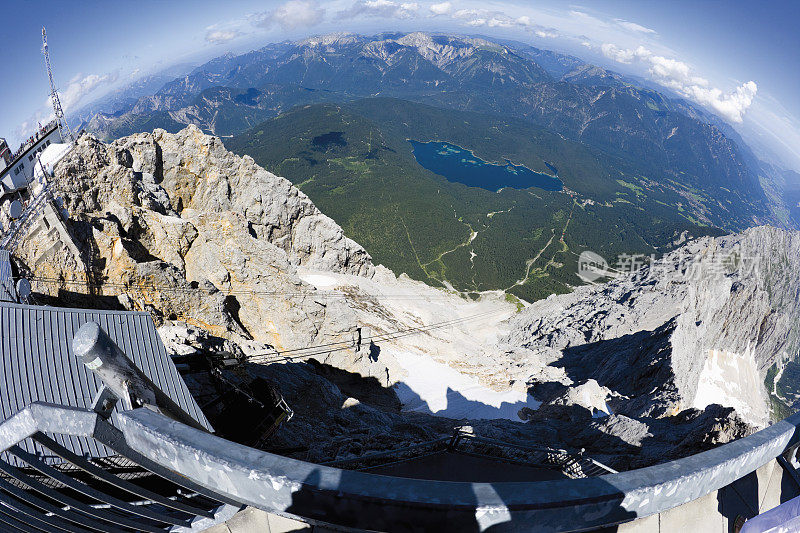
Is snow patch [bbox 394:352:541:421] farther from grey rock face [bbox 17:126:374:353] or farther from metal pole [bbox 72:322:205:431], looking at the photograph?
metal pole [bbox 72:322:205:431]

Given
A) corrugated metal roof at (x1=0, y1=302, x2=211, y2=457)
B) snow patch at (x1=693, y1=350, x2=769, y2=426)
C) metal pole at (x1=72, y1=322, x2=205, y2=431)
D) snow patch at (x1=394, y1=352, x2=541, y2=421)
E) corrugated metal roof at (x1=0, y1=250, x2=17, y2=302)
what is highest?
corrugated metal roof at (x1=0, y1=250, x2=17, y2=302)

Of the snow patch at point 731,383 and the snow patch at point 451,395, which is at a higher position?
the snow patch at point 451,395

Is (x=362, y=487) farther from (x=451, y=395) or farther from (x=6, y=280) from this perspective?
(x=451, y=395)

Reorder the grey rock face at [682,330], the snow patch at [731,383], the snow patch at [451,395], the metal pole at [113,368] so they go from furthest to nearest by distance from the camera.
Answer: the snow patch at [731,383], the grey rock face at [682,330], the snow patch at [451,395], the metal pole at [113,368]

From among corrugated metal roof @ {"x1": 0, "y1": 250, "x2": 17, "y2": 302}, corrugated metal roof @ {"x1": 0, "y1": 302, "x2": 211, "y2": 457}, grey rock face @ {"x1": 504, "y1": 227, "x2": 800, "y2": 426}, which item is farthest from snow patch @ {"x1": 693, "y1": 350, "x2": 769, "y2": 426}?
corrugated metal roof @ {"x1": 0, "y1": 250, "x2": 17, "y2": 302}

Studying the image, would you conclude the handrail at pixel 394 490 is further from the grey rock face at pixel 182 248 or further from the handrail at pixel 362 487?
the grey rock face at pixel 182 248

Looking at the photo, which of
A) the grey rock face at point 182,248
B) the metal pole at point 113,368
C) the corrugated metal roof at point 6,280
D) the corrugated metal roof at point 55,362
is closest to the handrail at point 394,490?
the metal pole at point 113,368
